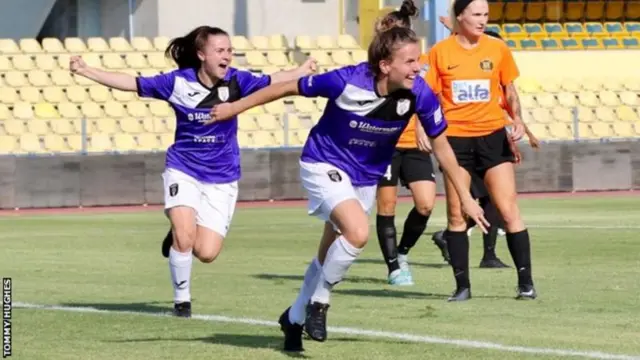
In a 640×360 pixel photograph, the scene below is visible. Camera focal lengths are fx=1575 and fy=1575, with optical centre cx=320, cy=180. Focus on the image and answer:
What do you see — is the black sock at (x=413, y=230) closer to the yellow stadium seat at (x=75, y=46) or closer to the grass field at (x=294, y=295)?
the grass field at (x=294, y=295)

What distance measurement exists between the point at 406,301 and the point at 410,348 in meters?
2.58

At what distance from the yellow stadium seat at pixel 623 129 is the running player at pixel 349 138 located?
23.7m

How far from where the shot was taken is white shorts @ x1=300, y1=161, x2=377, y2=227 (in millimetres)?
8320

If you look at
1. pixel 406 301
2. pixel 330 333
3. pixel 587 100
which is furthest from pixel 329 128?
pixel 587 100

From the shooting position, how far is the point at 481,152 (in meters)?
10.8

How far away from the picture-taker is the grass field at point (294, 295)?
8.23 metres

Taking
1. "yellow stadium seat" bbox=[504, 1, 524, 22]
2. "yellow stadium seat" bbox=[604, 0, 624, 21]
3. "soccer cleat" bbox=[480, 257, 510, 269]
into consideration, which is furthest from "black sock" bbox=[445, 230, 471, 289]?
"yellow stadium seat" bbox=[604, 0, 624, 21]

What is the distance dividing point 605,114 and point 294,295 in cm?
2151

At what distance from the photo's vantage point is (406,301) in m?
10.7

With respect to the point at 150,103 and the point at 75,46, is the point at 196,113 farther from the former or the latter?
the point at 75,46

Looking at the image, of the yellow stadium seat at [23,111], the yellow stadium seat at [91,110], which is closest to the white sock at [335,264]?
the yellow stadium seat at [23,111]

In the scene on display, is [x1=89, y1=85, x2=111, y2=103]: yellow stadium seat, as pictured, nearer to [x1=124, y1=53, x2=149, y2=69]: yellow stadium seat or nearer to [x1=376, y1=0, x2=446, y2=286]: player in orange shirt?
[x1=124, y1=53, x2=149, y2=69]: yellow stadium seat

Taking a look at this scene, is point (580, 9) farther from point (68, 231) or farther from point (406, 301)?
point (406, 301)

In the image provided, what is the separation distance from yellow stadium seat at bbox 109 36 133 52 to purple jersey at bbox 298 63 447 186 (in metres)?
23.8
